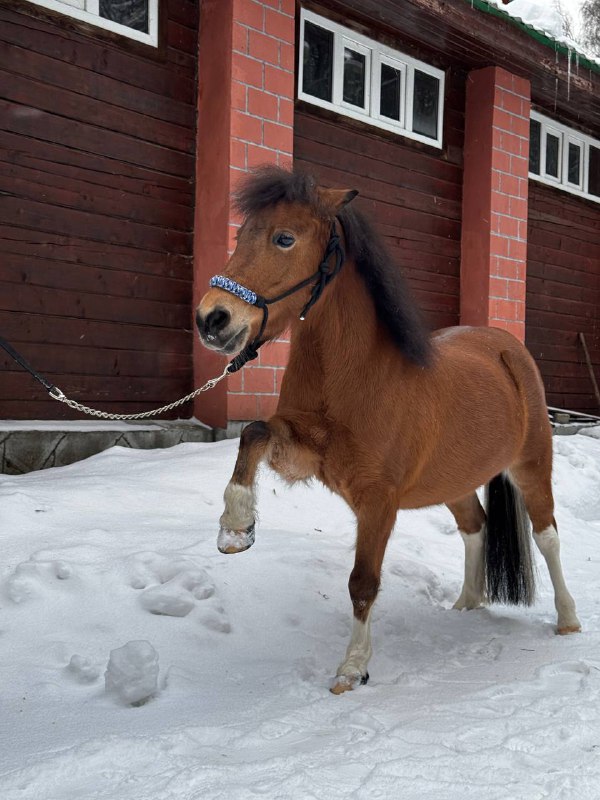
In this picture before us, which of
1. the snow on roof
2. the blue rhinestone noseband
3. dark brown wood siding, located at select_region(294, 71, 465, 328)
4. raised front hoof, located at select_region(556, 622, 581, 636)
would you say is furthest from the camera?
the snow on roof

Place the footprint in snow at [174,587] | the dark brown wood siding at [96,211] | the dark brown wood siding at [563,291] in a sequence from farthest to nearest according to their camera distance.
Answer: the dark brown wood siding at [563,291], the dark brown wood siding at [96,211], the footprint in snow at [174,587]

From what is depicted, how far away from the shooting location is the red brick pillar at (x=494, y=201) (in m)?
8.45

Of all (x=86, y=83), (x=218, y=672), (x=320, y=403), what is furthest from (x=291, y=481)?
(x=86, y=83)

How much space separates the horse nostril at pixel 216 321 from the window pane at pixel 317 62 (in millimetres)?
5487

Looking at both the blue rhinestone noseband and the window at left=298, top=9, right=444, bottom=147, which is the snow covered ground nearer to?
the blue rhinestone noseband

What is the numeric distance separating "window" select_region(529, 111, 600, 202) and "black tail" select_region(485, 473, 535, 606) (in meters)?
7.08

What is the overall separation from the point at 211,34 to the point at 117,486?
404 cm

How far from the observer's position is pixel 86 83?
5531mm

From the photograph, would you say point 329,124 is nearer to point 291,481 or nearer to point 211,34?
point 211,34

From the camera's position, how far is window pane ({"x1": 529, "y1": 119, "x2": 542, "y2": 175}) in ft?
31.9

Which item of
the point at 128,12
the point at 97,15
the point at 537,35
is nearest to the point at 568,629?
the point at 97,15

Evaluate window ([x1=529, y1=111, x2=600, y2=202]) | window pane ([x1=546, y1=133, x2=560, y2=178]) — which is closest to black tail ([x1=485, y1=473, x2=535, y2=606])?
window ([x1=529, y1=111, x2=600, y2=202])

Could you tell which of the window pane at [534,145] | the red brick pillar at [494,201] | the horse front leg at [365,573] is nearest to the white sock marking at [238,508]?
the horse front leg at [365,573]

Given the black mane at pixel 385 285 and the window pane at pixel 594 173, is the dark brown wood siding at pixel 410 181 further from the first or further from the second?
the black mane at pixel 385 285
